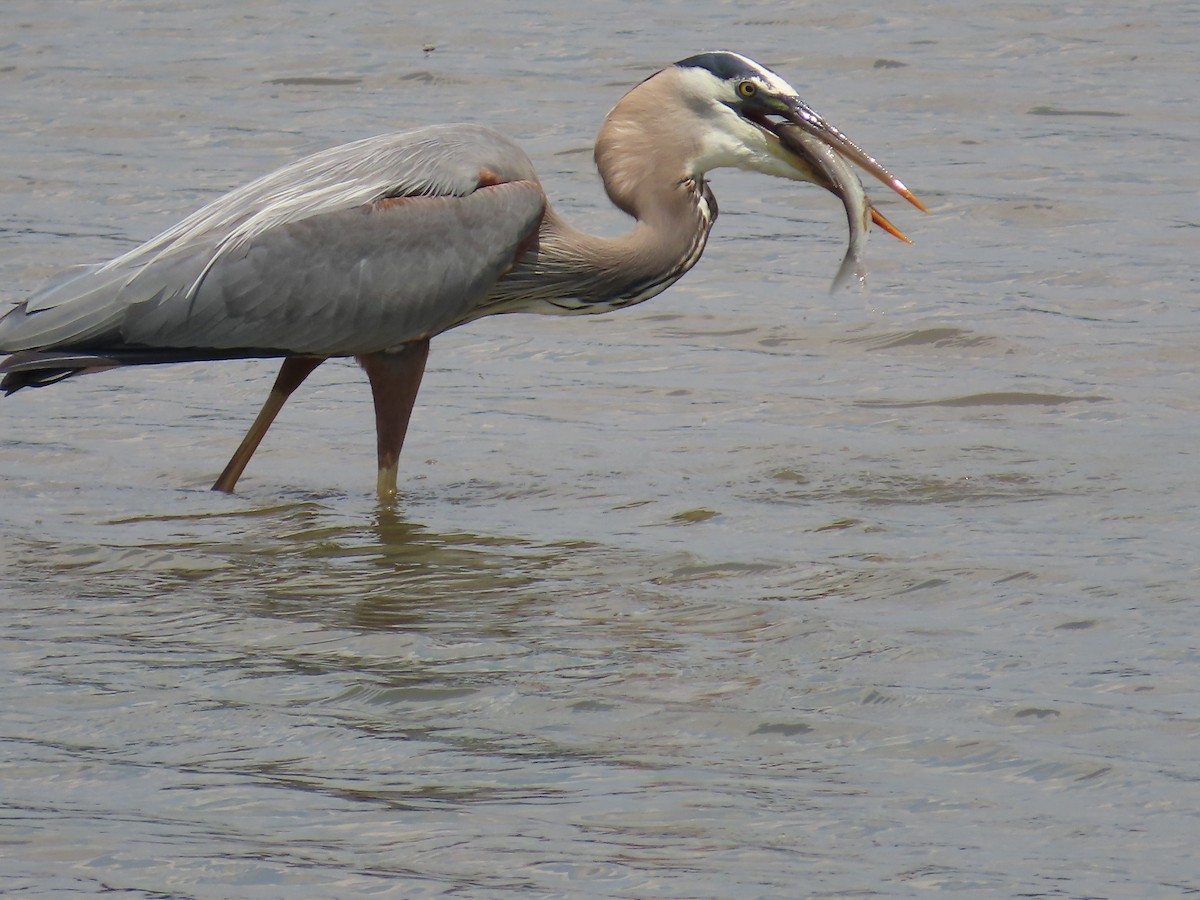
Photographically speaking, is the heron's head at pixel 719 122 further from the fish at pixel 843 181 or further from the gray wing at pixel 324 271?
the gray wing at pixel 324 271

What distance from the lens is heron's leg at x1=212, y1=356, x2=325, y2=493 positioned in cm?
731

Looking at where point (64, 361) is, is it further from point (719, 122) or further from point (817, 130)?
point (817, 130)

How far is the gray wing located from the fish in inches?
37.4

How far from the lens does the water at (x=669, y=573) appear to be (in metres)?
4.30

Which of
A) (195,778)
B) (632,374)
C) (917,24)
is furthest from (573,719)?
(917,24)

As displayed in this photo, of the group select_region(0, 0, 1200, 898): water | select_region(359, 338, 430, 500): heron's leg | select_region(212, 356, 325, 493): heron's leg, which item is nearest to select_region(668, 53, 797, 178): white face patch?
select_region(0, 0, 1200, 898): water

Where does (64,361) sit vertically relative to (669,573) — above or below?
above

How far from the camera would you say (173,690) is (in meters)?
5.16

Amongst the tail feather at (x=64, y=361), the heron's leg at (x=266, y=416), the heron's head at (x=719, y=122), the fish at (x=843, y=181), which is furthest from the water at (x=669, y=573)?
the heron's head at (x=719, y=122)

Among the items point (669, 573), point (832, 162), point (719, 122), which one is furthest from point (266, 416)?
point (832, 162)

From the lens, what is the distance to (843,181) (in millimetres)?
7367

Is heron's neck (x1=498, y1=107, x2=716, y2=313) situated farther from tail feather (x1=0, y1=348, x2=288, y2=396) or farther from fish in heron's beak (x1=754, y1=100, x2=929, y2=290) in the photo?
tail feather (x1=0, y1=348, x2=288, y2=396)

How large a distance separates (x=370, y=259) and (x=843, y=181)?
5.56 feet

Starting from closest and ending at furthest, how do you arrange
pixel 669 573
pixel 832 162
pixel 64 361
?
pixel 669 573 → pixel 64 361 → pixel 832 162
